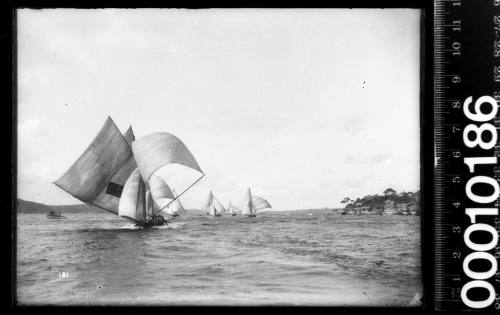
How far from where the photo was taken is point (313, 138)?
331 cm

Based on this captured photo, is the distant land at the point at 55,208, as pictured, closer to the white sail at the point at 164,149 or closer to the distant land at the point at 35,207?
the distant land at the point at 35,207

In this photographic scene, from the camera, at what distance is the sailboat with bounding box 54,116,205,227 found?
3.31 metres

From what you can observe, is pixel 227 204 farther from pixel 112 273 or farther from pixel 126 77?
pixel 126 77

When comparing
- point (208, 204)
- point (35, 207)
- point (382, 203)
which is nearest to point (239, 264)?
point (208, 204)

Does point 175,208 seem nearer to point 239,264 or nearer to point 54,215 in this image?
point 239,264

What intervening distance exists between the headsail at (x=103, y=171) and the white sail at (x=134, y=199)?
45mm

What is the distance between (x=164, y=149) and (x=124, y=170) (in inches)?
15.6

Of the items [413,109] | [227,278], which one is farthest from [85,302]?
[413,109]

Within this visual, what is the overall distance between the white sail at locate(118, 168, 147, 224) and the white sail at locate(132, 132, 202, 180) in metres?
0.21

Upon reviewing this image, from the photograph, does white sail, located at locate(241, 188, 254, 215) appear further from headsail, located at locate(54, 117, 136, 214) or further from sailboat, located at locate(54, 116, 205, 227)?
headsail, located at locate(54, 117, 136, 214)

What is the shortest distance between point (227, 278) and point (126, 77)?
59.6 inches

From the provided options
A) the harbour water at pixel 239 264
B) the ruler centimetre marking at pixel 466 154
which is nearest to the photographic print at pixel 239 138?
the harbour water at pixel 239 264

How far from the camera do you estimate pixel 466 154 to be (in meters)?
3.12

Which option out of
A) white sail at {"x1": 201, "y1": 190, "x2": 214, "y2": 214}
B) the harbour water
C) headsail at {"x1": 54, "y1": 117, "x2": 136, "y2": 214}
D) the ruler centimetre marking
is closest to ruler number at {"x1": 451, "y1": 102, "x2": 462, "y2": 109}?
the ruler centimetre marking
